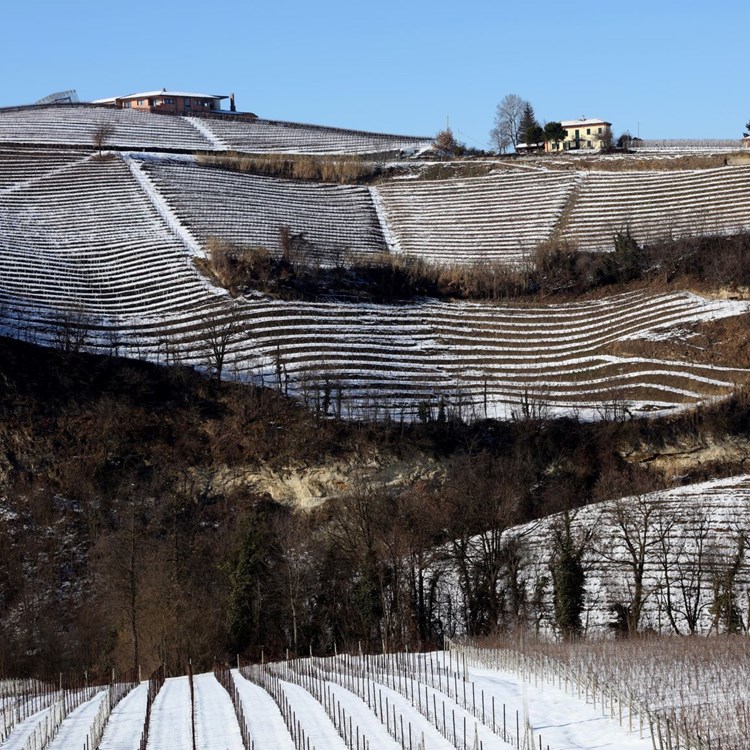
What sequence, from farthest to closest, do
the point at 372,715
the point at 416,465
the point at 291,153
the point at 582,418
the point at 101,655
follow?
1. the point at 291,153
2. the point at 582,418
3. the point at 416,465
4. the point at 101,655
5. the point at 372,715

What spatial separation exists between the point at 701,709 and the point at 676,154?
85.4 m

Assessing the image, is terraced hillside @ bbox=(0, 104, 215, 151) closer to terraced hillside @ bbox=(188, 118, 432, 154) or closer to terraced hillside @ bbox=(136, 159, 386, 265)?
terraced hillside @ bbox=(188, 118, 432, 154)

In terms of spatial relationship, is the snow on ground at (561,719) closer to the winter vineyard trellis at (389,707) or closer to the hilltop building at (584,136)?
the winter vineyard trellis at (389,707)

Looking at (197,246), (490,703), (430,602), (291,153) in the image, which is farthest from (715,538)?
(291,153)

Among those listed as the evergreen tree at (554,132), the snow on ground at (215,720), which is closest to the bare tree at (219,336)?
the snow on ground at (215,720)

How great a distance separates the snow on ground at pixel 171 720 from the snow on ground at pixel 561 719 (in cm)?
533

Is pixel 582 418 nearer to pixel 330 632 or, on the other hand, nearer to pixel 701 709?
pixel 330 632

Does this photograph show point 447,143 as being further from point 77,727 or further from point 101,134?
point 77,727

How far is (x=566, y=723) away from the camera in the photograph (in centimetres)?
2012

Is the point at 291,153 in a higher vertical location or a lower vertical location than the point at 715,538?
higher

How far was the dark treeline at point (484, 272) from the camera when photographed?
7169 centimetres

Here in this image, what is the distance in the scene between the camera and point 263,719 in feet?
74.7

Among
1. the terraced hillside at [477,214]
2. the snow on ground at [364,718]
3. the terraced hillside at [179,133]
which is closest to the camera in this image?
the snow on ground at [364,718]

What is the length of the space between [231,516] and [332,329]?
1880 centimetres
